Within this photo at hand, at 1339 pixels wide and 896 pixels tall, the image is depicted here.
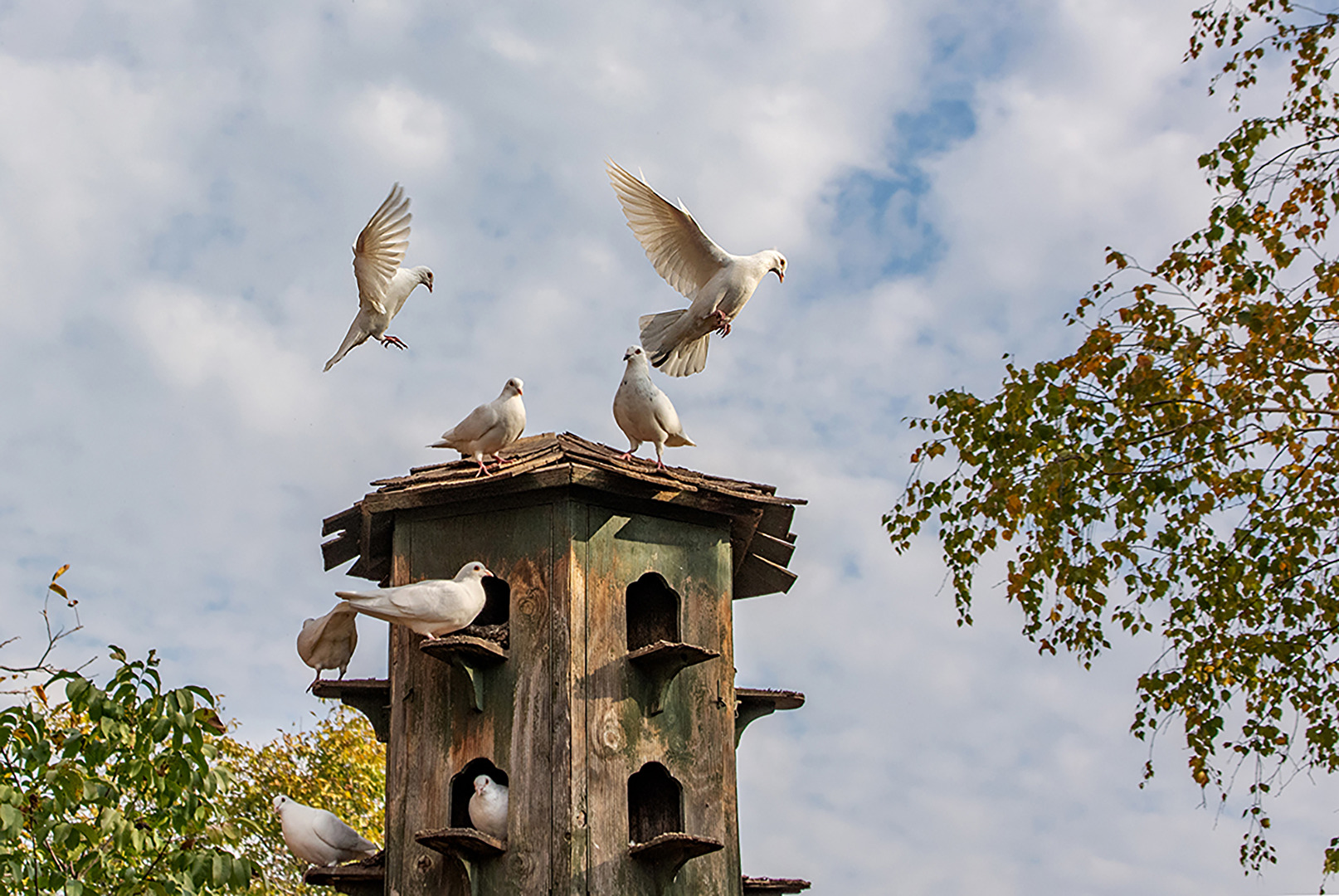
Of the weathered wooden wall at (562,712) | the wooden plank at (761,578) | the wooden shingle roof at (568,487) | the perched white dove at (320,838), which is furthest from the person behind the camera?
the wooden plank at (761,578)

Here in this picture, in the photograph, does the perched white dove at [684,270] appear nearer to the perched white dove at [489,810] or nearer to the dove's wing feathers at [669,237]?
the dove's wing feathers at [669,237]

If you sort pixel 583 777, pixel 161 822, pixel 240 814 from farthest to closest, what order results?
pixel 240 814 → pixel 583 777 → pixel 161 822

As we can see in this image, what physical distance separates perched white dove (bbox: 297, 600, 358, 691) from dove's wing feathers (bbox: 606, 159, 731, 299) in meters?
2.62

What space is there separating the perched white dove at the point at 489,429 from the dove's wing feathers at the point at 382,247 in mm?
925

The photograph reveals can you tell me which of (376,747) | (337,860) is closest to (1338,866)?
(337,860)

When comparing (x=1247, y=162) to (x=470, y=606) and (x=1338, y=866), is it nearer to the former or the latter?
(x=1338, y=866)

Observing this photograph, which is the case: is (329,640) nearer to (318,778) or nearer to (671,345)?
(671,345)

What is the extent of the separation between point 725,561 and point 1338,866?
11.1 feet

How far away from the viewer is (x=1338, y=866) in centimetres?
718

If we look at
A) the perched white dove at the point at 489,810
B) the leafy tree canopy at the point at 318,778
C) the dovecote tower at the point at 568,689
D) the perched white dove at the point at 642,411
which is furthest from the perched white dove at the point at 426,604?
the leafy tree canopy at the point at 318,778

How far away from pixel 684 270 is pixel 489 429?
155 centimetres

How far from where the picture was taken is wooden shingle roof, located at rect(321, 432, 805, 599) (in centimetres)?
757

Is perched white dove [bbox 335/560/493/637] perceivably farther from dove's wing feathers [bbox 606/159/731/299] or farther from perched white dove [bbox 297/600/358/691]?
dove's wing feathers [bbox 606/159/731/299]

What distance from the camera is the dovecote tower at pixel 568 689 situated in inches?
280
